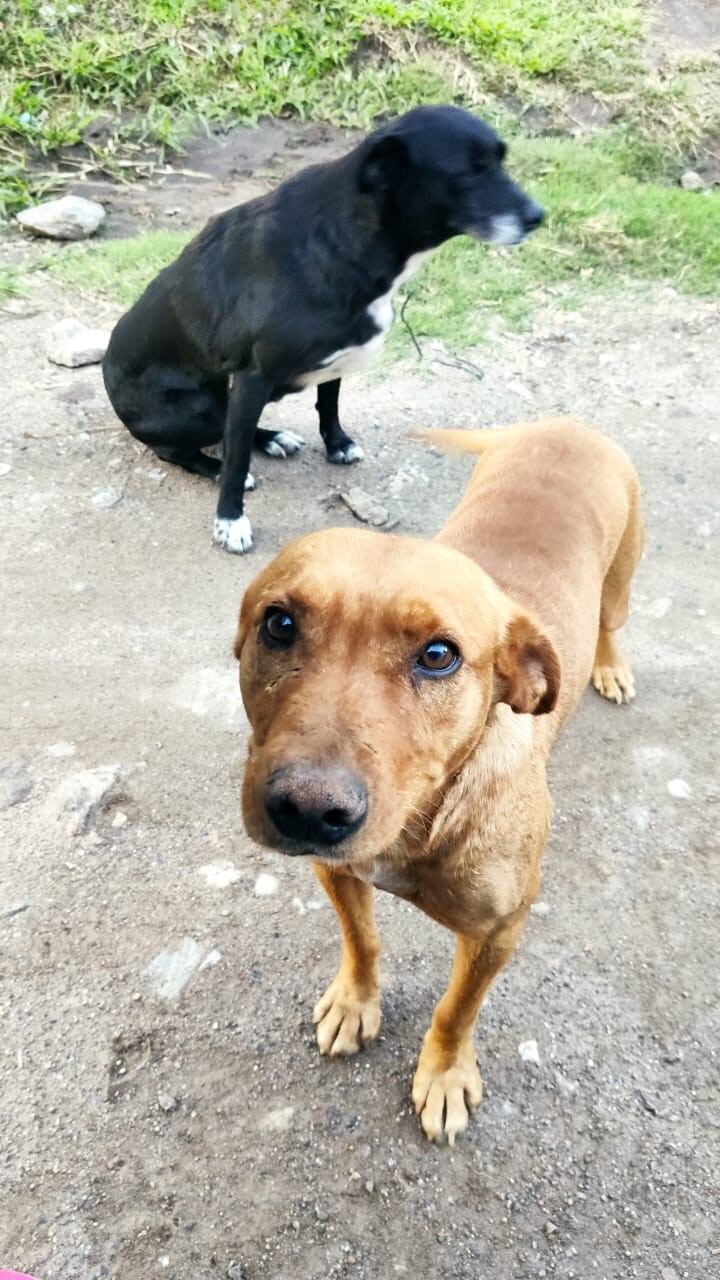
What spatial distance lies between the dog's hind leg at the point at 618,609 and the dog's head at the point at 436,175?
158cm

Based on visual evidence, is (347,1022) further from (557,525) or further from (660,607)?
(660,607)

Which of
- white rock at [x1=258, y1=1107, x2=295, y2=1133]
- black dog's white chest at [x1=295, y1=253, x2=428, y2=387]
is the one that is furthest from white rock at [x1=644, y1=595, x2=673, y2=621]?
white rock at [x1=258, y1=1107, x2=295, y2=1133]

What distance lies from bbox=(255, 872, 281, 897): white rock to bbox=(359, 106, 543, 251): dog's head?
276 centimetres

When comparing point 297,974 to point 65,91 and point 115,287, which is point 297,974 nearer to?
point 115,287

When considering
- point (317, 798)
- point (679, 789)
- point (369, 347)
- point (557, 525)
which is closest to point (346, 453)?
point (369, 347)

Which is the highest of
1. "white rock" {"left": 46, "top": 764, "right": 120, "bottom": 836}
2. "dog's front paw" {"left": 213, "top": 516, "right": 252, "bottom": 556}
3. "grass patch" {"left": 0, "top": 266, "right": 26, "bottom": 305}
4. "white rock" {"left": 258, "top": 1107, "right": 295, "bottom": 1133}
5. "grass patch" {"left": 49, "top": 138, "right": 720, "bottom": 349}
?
"grass patch" {"left": 49, "top": 138, "right": 720, "bottom": 349}

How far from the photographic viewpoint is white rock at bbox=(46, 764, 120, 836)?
9.60 ft

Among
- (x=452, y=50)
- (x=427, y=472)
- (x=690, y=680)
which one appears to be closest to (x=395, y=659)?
(x=690, y=680)

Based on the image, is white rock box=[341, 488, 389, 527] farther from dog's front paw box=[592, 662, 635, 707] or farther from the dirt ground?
dog's front paw box=[592, 662, 635, 707]

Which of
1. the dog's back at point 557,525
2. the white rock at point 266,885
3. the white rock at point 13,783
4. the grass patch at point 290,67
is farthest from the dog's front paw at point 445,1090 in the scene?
the grass patch at point 290,67

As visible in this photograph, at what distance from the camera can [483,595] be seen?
1846 mm

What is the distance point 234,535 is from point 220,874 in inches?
74.0

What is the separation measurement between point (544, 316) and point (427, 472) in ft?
6.05

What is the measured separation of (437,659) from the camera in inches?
65.9
